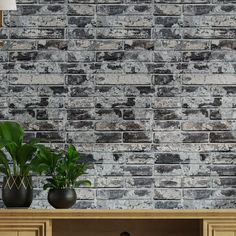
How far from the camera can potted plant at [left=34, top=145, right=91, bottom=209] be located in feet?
15.8

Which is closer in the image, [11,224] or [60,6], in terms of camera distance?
[11,224]

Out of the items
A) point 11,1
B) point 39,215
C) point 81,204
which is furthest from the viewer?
point 81,204

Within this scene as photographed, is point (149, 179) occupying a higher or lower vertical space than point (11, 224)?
higher

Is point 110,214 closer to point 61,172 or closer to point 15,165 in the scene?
point 61,172

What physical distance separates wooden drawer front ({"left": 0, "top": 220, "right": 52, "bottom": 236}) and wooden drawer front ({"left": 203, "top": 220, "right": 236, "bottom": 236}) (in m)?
0.97

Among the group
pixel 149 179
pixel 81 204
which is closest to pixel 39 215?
pixel 81 204

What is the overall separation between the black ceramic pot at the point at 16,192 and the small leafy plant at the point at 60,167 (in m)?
0.13

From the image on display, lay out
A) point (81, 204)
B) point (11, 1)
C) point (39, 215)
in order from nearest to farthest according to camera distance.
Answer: point (11, 1) → point (39, 215) → point (81, 204)

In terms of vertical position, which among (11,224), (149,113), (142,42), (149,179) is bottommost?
(11,224)

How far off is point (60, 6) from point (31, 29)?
0.25 m

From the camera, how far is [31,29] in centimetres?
523

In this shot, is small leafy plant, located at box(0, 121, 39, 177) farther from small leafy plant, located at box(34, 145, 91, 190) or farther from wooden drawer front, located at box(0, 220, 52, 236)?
wooden drawer front, located at box(0, 220, 52, 236)

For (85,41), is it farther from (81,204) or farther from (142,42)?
(81,204)

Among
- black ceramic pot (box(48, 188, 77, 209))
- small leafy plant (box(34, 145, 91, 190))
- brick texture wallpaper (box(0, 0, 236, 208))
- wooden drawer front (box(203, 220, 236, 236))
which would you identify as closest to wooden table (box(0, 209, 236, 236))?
wooden drawer front (box(203, 220, 236, 236))
